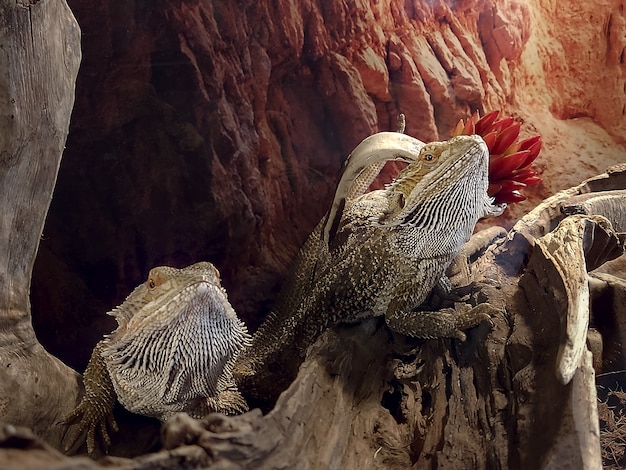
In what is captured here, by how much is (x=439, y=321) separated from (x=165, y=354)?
2.78 feet

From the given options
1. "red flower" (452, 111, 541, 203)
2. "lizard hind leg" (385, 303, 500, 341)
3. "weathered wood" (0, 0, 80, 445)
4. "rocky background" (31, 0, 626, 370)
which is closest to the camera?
"weathered wood" (0, 0, 80, 445)

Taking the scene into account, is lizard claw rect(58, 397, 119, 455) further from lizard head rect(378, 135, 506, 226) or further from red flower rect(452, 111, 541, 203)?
red flower rect(452, 111, 541, 203)

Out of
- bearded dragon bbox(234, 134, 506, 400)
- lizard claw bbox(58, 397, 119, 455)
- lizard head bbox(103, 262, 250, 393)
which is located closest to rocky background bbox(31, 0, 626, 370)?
bearded dragon bbox(234, 134, 506, 400)

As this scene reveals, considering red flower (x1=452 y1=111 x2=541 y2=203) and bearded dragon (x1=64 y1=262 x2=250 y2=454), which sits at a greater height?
red flower (x1=452 y1=111 x2=541 y2=203)

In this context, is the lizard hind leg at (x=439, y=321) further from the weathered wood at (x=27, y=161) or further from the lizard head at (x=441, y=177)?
the weathered wood at (x=27, y=161)

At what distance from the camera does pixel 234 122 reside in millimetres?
2012

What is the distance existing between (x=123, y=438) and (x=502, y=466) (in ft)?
3.46

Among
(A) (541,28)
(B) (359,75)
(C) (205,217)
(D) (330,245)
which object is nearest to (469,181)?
(D) (330,245)

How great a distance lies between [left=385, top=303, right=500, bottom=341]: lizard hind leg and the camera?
1.72m

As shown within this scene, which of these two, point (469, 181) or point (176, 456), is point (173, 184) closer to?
point (469, 181)

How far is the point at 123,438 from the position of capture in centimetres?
162

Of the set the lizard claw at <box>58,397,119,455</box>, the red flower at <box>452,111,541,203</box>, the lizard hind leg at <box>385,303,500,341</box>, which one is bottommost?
the lizard claw at <box>58,397,119,455</box>

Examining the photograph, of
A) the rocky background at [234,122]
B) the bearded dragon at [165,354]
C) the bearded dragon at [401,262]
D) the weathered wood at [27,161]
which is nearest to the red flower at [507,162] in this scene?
the bearded dragon at [401,262]

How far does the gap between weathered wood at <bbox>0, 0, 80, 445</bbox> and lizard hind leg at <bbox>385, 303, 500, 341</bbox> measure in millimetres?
1059
